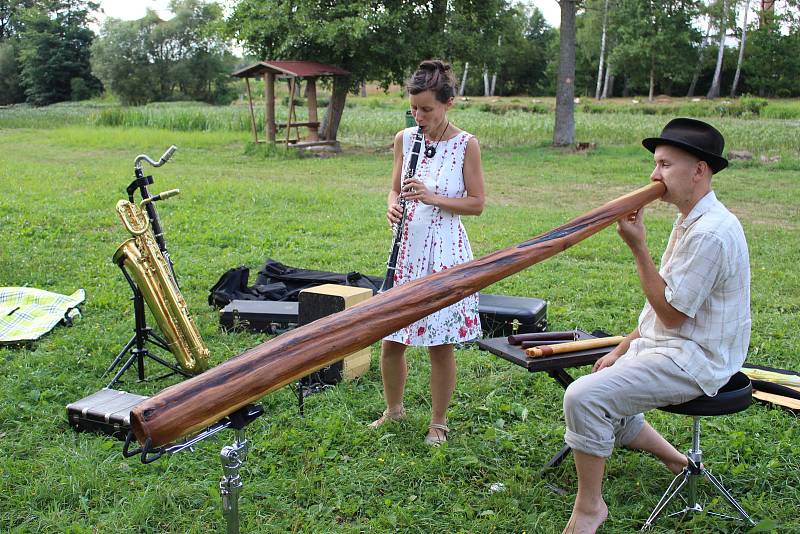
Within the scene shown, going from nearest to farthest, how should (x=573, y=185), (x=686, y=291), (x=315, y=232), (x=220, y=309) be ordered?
(x=686, y=291), (x=220, y=309), (x=315, y=232), (x=573, y=185)

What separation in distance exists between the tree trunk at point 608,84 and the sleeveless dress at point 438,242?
5887cm

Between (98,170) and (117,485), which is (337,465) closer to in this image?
(117,485)

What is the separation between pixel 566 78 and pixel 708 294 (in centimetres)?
1935

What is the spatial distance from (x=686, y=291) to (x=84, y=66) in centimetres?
6145

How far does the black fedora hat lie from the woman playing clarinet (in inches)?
45.2

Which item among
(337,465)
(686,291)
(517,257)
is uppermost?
(517,257)

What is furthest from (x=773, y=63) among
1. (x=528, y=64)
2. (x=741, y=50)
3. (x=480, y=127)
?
(x=480, y=127)

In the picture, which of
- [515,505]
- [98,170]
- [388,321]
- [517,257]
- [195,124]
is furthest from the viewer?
[195,124]

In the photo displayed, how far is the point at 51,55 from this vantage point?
2191 inches

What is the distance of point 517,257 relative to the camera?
8.43ft

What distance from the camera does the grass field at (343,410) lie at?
3.58 meters

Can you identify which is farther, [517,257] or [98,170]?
[98,170]

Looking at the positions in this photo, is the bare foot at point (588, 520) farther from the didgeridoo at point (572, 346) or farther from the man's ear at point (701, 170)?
the man's ear at point (701, 170)

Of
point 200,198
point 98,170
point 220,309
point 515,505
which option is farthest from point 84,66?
point 515,505
